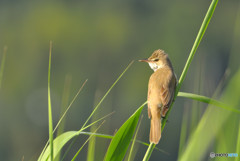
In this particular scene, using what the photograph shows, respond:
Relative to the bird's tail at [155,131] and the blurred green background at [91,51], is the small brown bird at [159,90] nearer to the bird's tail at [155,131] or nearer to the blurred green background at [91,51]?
the bird's tail at [155,131]

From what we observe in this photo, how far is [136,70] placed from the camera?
1463 inches

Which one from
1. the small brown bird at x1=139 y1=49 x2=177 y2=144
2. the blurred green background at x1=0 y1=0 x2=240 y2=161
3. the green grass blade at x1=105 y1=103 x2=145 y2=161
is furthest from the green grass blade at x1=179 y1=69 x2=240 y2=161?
the blurred green background at x1=0 y1=0 x2=240 y2=161

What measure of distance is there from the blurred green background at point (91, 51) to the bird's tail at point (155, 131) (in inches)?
917

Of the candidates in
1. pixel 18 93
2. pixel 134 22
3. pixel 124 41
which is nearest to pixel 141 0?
pixel 134 22

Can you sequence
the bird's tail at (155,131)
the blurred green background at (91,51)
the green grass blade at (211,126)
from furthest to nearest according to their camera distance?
the blurred green background at (91,51) → the bird's tail at (155,131) → the green grass blade at (211,126)

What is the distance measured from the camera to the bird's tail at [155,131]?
9.21 feet

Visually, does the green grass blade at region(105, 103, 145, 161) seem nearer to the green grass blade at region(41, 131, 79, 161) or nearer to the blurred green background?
the green grass blade at region(41, 131, 79, 161)

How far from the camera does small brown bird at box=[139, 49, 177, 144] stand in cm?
319

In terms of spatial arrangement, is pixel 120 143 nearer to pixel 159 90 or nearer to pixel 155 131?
pixel 155 131

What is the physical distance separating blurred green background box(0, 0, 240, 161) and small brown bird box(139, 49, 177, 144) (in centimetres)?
2286

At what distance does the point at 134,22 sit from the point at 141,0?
3.33 meters

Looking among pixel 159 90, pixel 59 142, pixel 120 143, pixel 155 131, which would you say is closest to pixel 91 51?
pixel 159 90

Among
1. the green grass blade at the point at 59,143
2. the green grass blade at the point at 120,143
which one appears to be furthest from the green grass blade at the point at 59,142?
the green grass blade at the point at 120,143

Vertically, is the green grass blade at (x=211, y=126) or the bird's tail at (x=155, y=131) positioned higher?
the green grass blade at (x=211, y=126)
